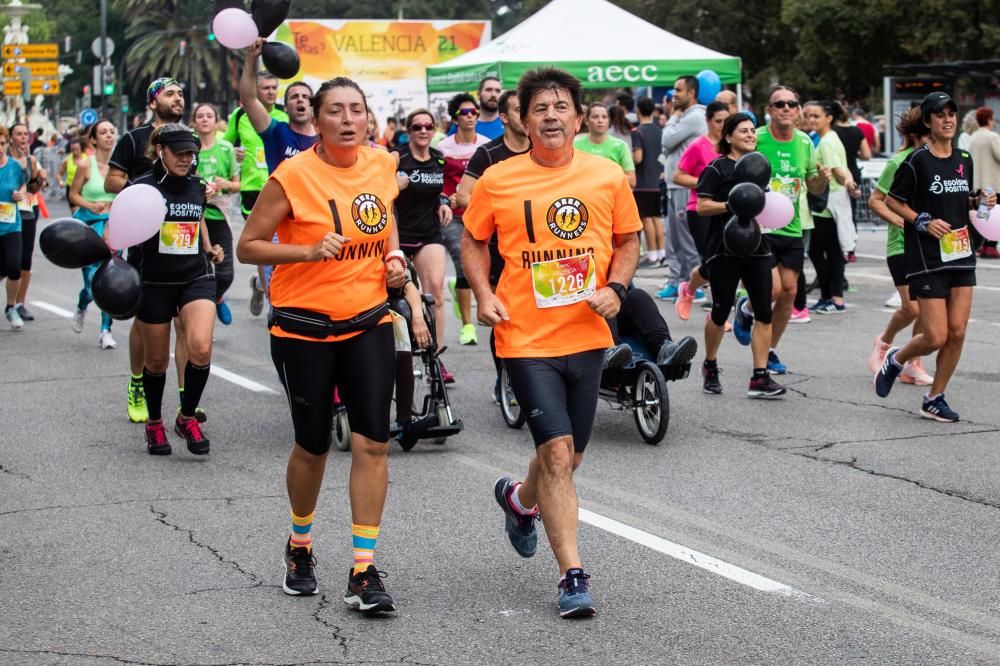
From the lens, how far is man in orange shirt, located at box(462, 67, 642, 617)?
558 cm

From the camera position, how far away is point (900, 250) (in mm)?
10164

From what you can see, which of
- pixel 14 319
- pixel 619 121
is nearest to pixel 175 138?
pixel 14 319

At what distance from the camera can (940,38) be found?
36.7 meters

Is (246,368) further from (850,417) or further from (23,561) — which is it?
(23,561)

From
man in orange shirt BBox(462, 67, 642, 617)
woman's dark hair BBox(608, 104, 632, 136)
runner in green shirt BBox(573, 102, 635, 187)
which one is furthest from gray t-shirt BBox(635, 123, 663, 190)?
man in orange shirt BBox(462, 67, 642, 617)

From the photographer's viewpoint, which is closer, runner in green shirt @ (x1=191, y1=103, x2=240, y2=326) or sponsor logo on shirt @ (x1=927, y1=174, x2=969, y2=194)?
sponsor logo on shirt @ (x1=927, y1=174, x2=969, y2=194)

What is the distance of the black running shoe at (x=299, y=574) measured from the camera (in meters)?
5.71

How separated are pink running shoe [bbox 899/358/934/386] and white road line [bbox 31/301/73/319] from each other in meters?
8.42

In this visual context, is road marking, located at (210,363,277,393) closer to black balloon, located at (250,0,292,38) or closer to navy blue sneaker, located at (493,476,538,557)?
black balloon, located at (250,0,292,38)

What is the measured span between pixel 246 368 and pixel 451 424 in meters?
3.63

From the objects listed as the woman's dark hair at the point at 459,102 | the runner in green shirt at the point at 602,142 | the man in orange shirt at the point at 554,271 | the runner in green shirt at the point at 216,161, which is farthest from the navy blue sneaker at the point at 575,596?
the runner in green shirt at the point at 602,142

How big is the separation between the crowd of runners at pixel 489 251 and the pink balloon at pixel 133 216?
0.84m

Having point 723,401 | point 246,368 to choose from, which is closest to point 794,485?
point 723,401

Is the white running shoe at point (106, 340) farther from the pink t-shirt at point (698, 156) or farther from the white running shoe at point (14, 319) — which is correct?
the pink t-shirt at point (698, 156)
